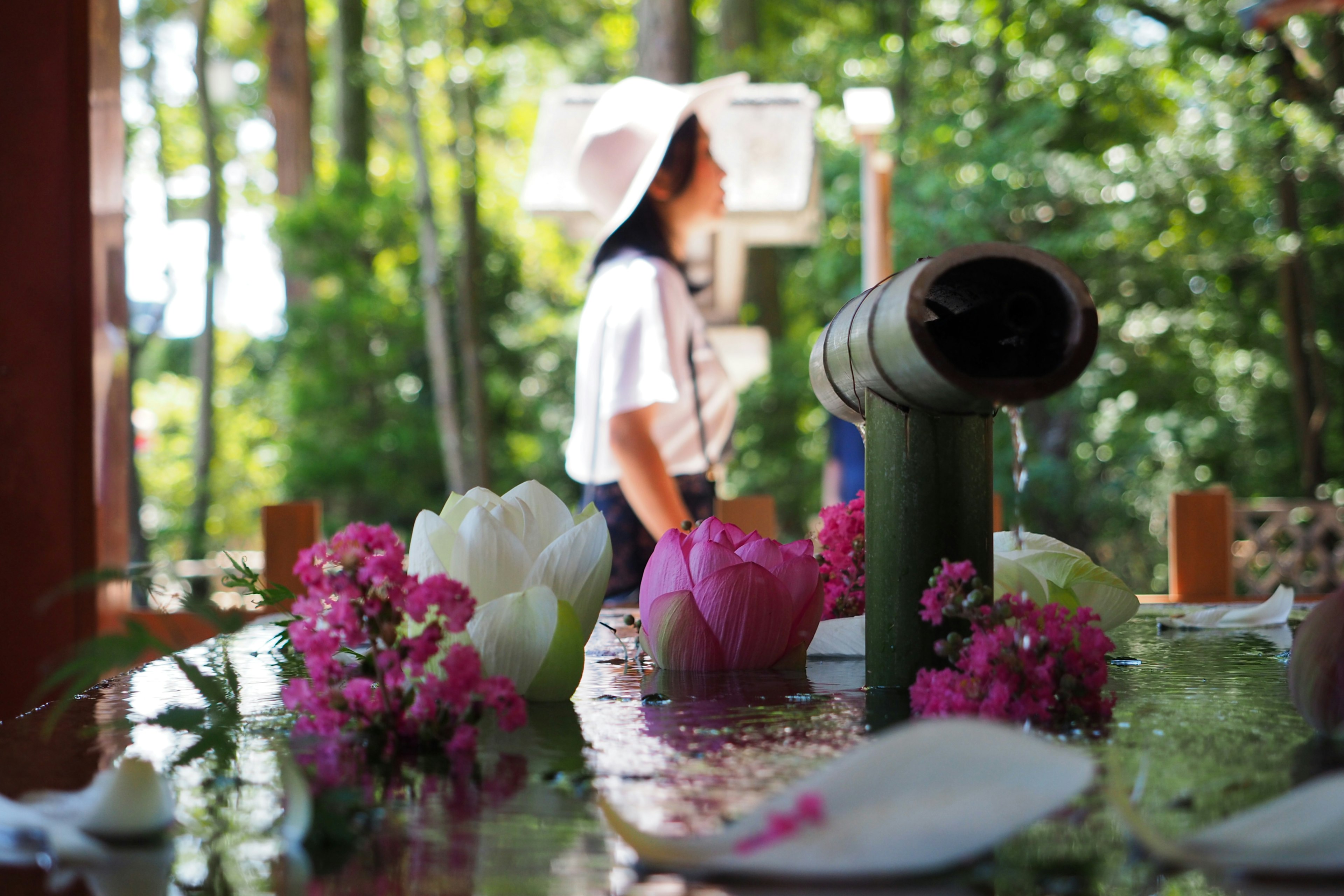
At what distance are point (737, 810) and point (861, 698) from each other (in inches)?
12.4

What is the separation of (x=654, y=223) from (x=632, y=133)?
36 cm

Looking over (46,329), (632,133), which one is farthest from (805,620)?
(632,133)

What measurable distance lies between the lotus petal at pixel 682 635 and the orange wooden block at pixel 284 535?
1102 millimetres

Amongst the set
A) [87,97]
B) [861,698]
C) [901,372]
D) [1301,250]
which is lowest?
[861,698]

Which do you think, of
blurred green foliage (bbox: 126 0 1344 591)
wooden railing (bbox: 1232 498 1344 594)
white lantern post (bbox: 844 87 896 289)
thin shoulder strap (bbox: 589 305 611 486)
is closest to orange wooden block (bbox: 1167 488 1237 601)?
thin shoulder strap (bbox: 589 305 611 486)

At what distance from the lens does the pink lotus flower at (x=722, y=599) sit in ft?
3.01

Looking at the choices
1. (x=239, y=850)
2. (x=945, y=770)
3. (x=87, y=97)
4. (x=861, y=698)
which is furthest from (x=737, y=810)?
(x=87, y=97)

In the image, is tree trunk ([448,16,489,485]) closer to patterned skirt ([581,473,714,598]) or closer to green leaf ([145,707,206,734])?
patterned skirt ([581,473,714,598])

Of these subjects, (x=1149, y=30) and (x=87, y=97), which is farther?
(x=1149, y=30)

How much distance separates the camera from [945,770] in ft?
1.58

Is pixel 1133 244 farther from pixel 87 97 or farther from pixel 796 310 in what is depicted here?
pixel 87 97

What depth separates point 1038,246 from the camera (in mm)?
7551

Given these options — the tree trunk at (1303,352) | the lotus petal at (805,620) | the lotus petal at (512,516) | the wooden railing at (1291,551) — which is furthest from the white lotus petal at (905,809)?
the tree trunk at (1303,352)

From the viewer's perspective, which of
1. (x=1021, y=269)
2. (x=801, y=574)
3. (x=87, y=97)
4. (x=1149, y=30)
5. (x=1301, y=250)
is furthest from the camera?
(x=1149, y=30)
